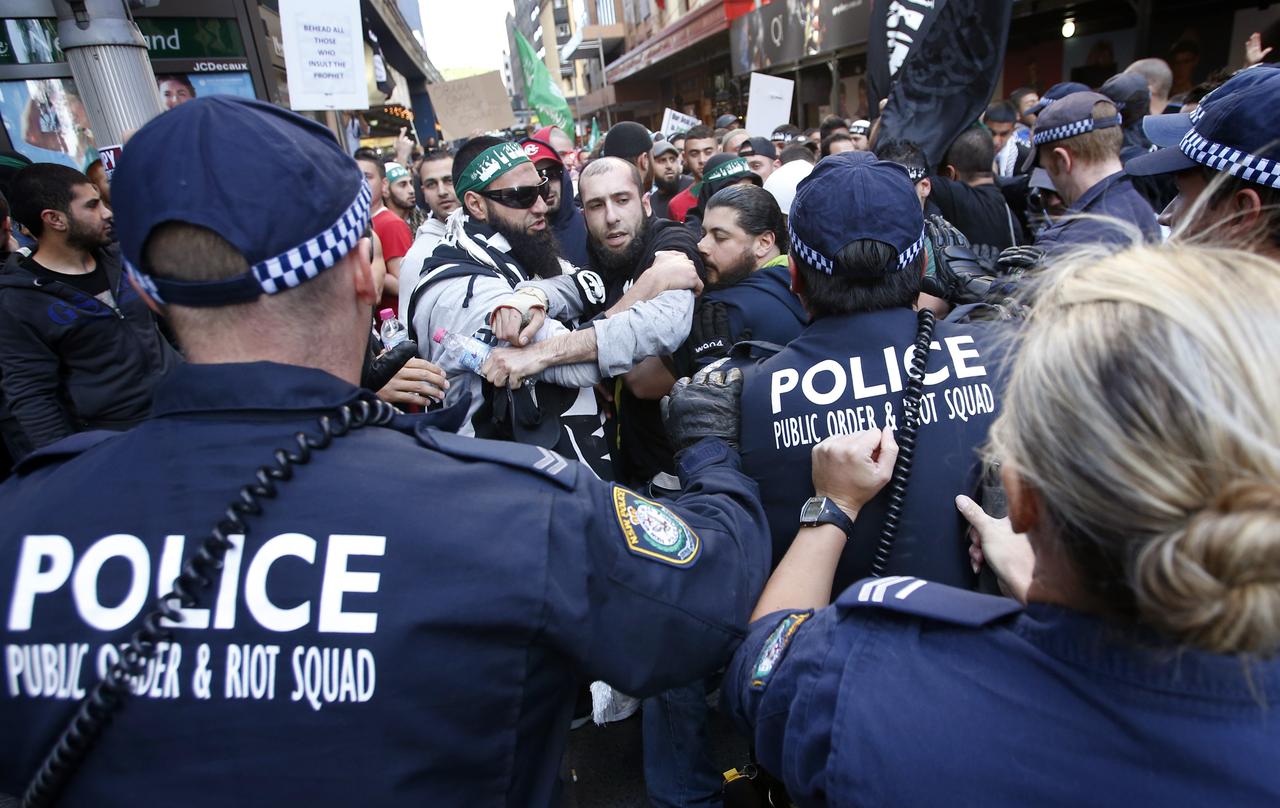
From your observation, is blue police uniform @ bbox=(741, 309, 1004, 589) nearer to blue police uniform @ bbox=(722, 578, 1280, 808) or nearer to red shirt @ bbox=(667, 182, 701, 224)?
blue police uniform @ bbox=(722, 578, 1280, 808)

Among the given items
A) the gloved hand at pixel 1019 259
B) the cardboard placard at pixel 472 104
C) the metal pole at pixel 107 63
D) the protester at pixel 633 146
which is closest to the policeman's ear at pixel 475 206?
the gloved hand at pixel 1019 259

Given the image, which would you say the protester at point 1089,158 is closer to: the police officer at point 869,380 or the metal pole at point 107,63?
the police officer at point 869,380

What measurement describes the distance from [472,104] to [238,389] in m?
8.17

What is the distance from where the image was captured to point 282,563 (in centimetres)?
96

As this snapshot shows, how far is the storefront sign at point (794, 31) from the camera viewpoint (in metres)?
12.4

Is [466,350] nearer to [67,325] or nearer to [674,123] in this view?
[67,325]

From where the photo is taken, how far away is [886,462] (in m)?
1.59

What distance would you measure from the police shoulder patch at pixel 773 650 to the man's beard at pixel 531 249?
208cm

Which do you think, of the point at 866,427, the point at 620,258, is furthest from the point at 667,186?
the point at 866,427

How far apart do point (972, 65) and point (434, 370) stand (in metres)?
3.98

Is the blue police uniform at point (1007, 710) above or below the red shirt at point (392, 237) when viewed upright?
below

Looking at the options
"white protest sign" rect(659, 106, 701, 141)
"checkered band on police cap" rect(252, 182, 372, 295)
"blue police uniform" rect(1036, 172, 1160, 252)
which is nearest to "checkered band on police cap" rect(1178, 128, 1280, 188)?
"blue police uniform" rect(1036, 172, 1160, 252)

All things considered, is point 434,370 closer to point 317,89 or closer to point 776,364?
point 776,364

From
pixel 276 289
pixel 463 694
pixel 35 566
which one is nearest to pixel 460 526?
pixel 463 694
